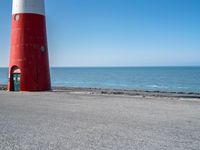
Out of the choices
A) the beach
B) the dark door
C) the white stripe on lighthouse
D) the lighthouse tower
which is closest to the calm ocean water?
the lighthouse tower

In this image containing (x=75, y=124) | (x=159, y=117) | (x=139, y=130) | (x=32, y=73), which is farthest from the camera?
(x=32, y=73)

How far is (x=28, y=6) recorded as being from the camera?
19703 millimetres

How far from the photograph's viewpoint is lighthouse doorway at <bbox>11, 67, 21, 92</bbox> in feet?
66.1

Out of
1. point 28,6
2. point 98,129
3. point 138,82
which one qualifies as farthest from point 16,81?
point 138,82

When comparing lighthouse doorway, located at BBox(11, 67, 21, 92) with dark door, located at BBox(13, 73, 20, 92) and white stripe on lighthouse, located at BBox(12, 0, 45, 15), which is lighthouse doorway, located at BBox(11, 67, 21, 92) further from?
white stripe on lighthouse, located at BBox(12, 0, 45, 15)

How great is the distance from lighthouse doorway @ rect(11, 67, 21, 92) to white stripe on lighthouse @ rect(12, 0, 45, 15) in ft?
12.4

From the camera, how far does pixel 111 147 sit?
19.8 feet

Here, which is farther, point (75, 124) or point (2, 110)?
point (2, 110)

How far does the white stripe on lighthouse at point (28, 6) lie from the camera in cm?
1972

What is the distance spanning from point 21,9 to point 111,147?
15840 millimetres

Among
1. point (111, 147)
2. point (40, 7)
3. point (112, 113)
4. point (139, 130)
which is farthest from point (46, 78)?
point (111, 147)

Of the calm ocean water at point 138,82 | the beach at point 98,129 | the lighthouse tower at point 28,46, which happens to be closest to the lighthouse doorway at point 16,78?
the lighthouse tower at point 28,46

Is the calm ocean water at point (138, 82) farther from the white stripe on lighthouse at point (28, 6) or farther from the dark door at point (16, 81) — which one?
the white stripe on lighthouse at point (28, 6)

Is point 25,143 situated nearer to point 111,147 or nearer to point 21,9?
point 111,147
